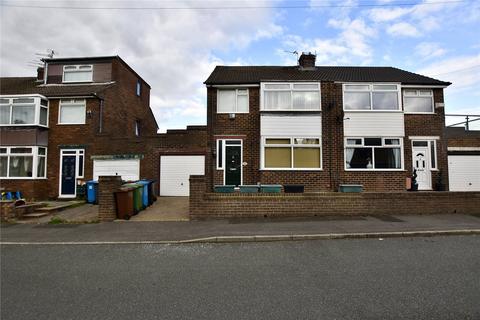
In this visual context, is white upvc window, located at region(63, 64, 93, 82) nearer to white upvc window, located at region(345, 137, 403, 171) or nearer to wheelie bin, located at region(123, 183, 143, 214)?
wheelie bin, located at region(123, 183, 143, 214)

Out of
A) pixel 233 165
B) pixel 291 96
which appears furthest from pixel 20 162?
pixel 291 96

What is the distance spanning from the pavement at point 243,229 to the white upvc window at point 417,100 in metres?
6.55

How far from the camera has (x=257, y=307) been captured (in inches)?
138

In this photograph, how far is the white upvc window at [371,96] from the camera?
13.5 meters

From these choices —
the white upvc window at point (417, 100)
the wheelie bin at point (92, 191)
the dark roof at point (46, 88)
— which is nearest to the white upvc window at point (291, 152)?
the white upvc window at point (417, 100)

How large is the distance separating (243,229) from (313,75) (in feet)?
33.0

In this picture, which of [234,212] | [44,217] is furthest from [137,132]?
[234,212]

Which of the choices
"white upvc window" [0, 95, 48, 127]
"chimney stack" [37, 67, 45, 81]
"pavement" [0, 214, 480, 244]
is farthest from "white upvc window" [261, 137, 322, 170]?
"chimney stack" [37, 67, 45, 81]

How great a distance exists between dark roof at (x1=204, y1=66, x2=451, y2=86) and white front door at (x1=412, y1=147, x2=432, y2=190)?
3346mm

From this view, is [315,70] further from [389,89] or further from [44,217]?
[44,217]

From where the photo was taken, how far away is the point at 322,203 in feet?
30.9

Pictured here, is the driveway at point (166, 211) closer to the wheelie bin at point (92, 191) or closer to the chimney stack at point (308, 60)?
the wheelie bin at point (92, 191)

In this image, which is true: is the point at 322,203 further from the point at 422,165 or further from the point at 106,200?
the point at 422,165

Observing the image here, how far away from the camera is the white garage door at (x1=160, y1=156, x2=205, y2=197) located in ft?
49.3
